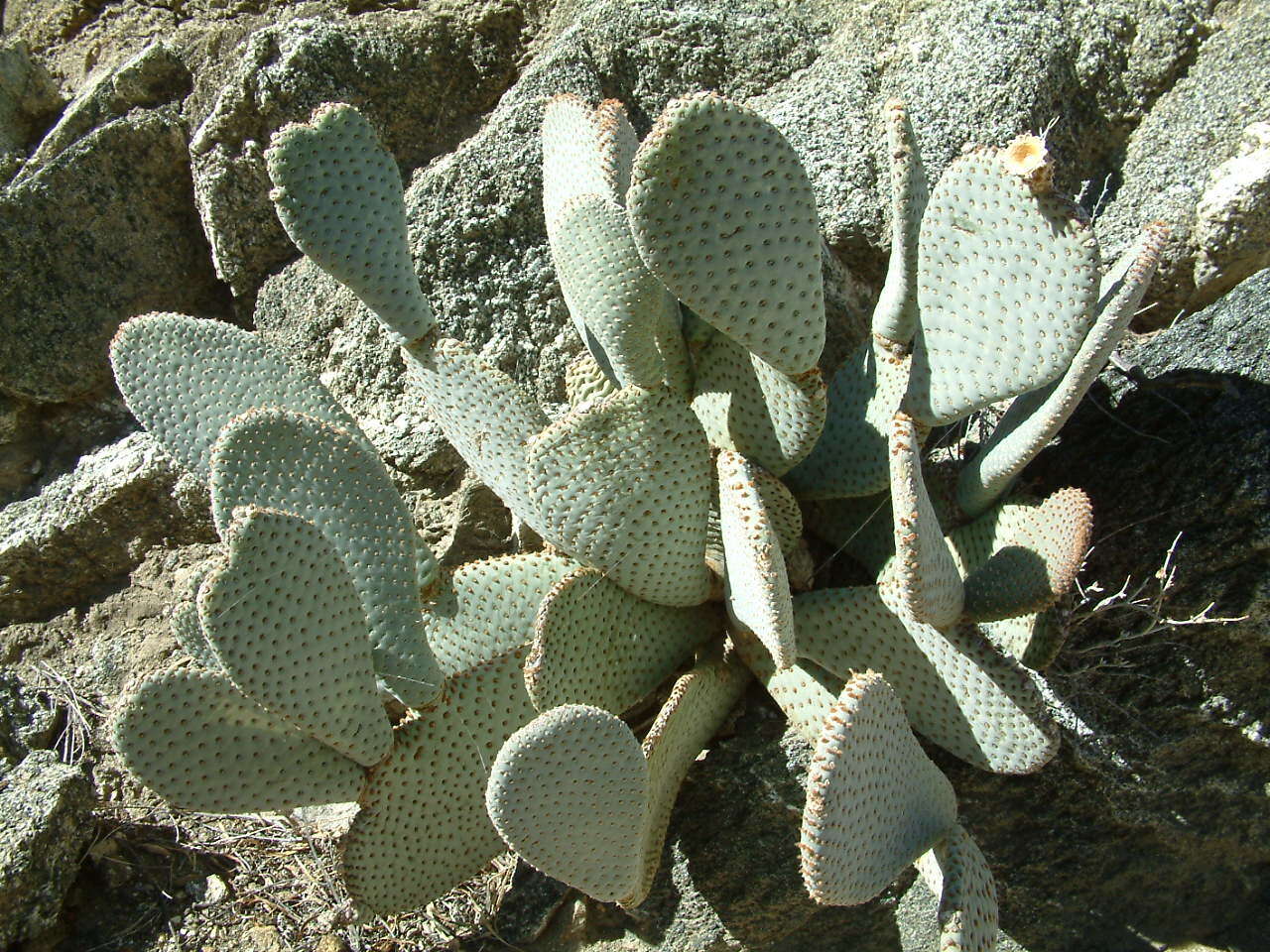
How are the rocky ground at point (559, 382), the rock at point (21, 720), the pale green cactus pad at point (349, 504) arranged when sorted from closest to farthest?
the pale green cactus pad at point (349, 504)
the rocky ground at point (559, 382)
the rock at point (21, 720)

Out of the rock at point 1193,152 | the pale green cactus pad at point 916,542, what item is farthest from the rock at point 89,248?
the rock at point 1193,152

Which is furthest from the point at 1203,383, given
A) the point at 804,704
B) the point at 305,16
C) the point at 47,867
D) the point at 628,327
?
the point at 47,867

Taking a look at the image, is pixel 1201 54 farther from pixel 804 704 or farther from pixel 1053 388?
pixel 804 704

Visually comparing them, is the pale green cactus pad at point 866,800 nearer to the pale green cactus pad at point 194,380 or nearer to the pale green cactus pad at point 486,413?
the pale green cactus pad at point 486,413

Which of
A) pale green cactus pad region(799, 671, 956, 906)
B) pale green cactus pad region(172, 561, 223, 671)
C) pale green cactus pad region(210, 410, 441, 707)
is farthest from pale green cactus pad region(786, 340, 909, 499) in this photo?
pale green cactus pad region(172, 561, 223, 671)

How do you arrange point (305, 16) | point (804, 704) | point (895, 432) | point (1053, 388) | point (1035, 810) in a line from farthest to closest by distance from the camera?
point (305, 16) < point (1035, 810) < point (804, 704) < point (1053, 388) < point (895, 432)

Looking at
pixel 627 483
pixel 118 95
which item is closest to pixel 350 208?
pixel 627 483
